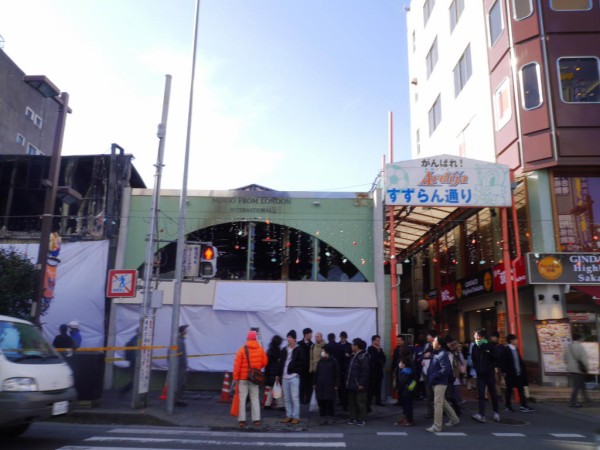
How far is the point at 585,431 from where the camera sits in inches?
353

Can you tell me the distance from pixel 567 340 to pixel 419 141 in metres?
17.0

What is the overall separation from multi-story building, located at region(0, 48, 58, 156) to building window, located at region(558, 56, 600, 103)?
25.8m

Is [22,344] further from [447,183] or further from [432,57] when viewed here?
[432,57]

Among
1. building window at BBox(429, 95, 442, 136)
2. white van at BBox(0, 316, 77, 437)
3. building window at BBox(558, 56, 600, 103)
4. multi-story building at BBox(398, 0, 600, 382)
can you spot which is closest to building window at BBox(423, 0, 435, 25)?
building window at BBox(429, 95, 442, 136)

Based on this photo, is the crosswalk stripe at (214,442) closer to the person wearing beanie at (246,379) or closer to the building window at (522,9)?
the person wearing beanie at (246,379)

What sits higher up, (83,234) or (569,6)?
(569,6)

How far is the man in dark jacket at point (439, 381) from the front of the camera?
355 inches

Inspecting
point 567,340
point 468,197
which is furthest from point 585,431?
point 468,197

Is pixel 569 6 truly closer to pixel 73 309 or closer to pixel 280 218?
pixel 280 218

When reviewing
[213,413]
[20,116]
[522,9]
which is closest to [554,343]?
[213,413]

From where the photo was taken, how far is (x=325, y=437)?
8406 mm

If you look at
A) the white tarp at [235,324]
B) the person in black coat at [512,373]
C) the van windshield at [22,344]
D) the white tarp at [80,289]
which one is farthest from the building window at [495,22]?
the van windshield at [22,344]

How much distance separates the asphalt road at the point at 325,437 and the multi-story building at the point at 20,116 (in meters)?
22.9

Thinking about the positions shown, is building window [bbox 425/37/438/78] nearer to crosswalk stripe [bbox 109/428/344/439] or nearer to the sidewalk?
the sidewalk
